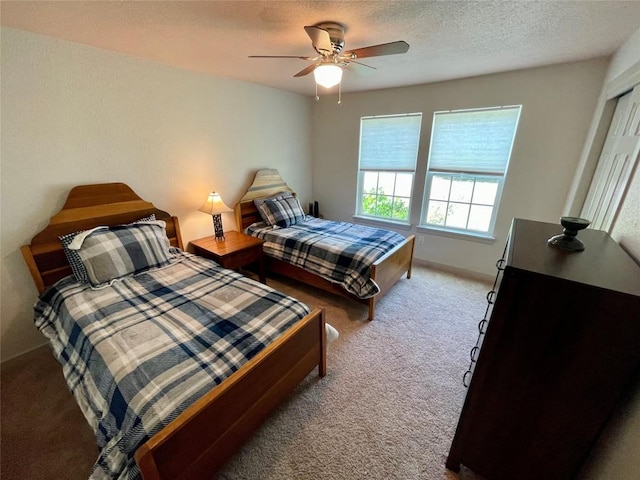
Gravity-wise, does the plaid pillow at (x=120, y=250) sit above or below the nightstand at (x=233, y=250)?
above

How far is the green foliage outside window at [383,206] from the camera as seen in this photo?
11.9 feet

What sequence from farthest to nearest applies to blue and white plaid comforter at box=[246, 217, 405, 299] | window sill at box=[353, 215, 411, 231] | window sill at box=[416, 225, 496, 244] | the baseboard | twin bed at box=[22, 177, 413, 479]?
window sill at box=[353, 215, 411, 231]
the baseboard
window sill at box=[416, 225, 496, 244]
blue and white plaid comforter at box=[246, 217, 405, 299]
twin bed at box=[22, 177, 413, 479]

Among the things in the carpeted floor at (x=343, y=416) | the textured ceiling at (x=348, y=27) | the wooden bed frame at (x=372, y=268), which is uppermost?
the textured ceiling at (x=348, y=27)

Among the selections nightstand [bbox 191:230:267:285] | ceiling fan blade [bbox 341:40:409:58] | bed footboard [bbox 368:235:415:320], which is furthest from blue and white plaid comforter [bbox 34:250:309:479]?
ceiling fan blade [bbox 341:40:409:58]

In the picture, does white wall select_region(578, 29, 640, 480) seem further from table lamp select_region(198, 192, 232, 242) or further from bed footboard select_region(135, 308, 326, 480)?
table lamp select_region(198, 192, 232, 242)

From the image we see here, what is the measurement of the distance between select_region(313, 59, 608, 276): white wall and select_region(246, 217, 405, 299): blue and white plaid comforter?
1092 mm

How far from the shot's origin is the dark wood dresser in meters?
0.86

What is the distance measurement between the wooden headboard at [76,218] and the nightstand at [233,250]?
63 centimetres

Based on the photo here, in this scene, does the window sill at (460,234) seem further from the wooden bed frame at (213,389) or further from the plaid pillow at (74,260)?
the plaid pillow at (74,260)

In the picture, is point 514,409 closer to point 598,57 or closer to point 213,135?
point 598,57

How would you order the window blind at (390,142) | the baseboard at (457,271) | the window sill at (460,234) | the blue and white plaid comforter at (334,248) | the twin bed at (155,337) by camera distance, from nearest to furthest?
1. the twin bed at (155,337)
2. the blue and white plaid comforter at (334,248)
3. the window sill at (460,234)
4. the baseboard at (457,271)
5. the window blind at (390,142)

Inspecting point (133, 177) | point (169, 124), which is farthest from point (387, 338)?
point (169, 124)

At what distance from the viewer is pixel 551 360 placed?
3.11 ft

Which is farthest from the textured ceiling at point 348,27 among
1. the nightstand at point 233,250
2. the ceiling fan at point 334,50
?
the nightstand at point 233,250
